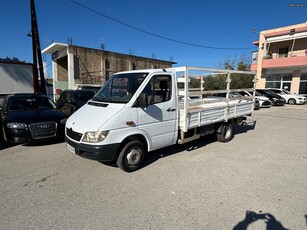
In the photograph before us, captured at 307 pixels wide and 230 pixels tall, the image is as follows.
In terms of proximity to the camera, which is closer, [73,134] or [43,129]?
[73,134]

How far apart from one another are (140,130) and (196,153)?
203cm

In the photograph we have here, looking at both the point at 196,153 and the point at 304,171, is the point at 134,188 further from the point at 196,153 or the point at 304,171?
the point at 304,171

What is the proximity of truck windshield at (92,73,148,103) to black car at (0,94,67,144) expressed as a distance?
2226mm

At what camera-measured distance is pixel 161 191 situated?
359 centimetres

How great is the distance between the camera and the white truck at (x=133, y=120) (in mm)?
3947

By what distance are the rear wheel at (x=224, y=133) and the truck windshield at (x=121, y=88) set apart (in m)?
3.33

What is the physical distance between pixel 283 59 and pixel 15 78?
24992 mm

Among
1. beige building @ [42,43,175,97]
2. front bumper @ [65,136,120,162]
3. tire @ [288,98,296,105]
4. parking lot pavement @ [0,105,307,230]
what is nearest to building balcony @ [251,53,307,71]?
tire @ [288,98,296,105]

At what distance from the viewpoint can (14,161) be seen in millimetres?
4930

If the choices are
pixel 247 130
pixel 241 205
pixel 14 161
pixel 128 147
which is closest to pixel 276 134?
pixel 247 130

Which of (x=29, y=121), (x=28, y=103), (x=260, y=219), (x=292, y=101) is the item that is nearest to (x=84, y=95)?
(x=28, y=103)

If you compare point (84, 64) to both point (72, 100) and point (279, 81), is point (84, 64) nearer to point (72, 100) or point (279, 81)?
point (72, 100)

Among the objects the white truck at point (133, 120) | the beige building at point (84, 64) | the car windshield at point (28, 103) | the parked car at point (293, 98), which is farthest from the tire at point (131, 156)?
the parked car at point (293, 98)

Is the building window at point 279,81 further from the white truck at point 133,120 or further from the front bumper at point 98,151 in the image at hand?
the front bumper at point 98,151
